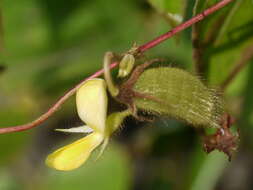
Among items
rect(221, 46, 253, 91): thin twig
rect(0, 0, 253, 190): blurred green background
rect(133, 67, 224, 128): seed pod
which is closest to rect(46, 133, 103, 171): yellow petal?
rect(133, 67, 224, 128): seed pod

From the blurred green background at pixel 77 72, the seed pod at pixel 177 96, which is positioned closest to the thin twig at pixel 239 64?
the seed pod at pixel 177 96

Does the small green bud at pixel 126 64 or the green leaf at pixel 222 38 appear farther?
the green leaf at pixel 222 38

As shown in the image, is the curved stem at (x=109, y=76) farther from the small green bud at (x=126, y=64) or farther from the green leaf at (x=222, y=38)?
the green leaf at (x=222, y=38)

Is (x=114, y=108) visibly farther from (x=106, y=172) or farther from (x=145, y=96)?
(x=106, y=172)

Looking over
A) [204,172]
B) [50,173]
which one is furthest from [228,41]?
[50,173]

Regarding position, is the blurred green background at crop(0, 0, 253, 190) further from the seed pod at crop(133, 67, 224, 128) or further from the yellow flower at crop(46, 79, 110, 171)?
the yellow flower at crop(46, 79, 110, 171)

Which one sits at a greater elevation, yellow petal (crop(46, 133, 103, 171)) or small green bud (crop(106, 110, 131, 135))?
small green bud (crop(106, 110, 131, 135))
